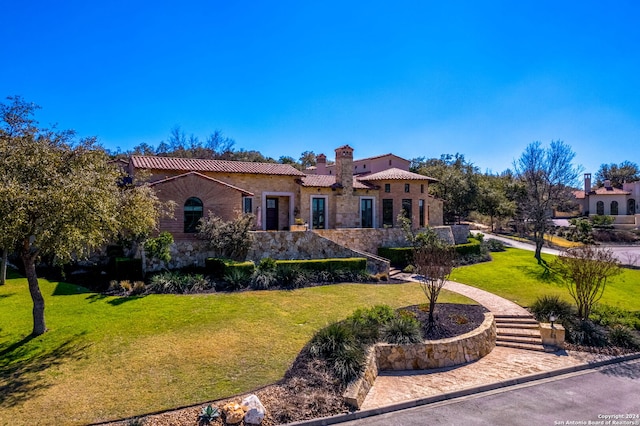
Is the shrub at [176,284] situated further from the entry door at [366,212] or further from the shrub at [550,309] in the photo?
the entry door at [366,212]

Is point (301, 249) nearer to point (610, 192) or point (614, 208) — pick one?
point (610, 192)

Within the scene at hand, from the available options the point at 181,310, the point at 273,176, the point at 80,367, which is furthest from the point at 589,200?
the point at 80,367

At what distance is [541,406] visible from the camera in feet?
30.4

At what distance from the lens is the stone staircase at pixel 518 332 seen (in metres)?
13.6

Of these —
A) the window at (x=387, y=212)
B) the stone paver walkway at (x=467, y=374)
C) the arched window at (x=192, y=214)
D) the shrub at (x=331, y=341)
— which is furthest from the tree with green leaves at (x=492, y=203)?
the shrub at (x=331, y=341)

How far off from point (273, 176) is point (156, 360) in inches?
747

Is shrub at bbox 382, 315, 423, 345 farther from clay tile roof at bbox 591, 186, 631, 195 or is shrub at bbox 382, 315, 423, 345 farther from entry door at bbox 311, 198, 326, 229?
clay tile roof at bbox 591, 186, 631, 195

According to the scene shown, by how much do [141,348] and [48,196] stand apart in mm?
4985

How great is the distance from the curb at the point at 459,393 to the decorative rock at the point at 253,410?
0.66m

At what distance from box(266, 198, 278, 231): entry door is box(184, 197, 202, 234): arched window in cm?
768

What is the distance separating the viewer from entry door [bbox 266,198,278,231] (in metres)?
28.3

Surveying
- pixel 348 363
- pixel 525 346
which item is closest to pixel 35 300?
pixel 348 363

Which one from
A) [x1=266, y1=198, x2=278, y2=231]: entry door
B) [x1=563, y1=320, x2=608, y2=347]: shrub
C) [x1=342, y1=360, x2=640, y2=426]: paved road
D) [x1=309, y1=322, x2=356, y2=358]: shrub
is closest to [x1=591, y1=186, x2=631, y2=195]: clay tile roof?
[x1=563, y1=320, x2=608, y2=347]: shrub

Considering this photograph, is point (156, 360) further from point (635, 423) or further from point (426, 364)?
point (635, 423)
